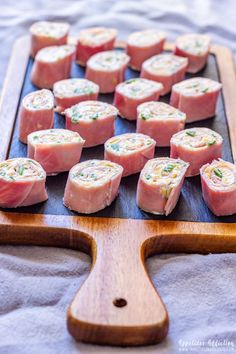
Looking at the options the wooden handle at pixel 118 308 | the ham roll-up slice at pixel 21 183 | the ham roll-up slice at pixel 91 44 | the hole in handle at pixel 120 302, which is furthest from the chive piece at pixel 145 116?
the hole in handle at pixel 120 302

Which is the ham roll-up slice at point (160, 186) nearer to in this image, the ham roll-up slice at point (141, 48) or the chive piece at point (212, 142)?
the chive piece at point (212, 142)

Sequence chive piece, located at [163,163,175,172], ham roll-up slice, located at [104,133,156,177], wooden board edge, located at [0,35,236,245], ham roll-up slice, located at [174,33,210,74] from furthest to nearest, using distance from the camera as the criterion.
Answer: ham roll-up slice, located at [174,33,210,74]
ham roll-up slice, located at [104,133,156,177]
chive piece, located at [163,163,175,172]
wooden board edge, located at [0,35,236,245]

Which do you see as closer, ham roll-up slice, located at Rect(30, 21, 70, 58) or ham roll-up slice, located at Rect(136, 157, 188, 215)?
ham roll-up slice, located at Rect(136, 157, 188, 215)

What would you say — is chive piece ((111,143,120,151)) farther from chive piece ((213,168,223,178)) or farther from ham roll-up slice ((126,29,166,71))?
ham roll-up slice ((126,29,166,71))

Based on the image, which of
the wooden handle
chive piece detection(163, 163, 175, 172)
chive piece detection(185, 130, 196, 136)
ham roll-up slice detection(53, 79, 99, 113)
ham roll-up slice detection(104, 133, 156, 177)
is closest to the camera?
the wooden handle

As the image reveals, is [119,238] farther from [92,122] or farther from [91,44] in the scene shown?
[91,44]

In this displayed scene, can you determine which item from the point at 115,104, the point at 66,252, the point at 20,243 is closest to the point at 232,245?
the point at 66,252

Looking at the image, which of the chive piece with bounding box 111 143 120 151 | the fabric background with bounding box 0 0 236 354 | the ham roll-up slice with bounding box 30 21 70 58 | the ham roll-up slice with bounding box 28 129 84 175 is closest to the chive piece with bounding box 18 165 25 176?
the ham roll-up slice with bounding box 28 129 84 175

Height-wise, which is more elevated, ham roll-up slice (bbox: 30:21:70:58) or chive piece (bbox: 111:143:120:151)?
ham roll-up slice (bbox: 30:21:70:58)
